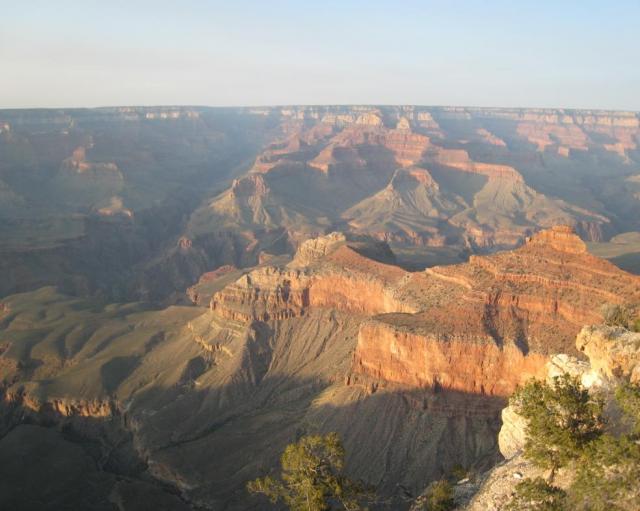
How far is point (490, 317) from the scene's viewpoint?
5797 centimetres

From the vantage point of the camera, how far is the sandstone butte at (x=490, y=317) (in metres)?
54.8

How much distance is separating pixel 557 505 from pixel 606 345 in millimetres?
13195

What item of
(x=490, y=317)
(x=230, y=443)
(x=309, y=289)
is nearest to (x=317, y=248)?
(x=309, y=289)

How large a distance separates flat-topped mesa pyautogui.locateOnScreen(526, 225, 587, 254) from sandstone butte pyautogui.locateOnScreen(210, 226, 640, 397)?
0.09 meters

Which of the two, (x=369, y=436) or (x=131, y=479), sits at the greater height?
(x=369, y=436)

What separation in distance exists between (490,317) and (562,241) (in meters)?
11.2

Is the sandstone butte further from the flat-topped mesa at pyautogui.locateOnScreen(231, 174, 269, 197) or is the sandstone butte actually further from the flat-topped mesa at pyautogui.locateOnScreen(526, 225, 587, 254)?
the flat-topped mesa at pyautogui.locateOnScreen(231, 174, 269, 197)

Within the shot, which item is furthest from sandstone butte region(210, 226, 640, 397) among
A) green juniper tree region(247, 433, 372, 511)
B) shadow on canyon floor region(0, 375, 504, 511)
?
green juniper tree region(247, 433, 372, 511)

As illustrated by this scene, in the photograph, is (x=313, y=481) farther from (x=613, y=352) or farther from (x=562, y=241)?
(x=562, y=241)

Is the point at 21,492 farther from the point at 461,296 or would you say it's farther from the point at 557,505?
the point at 557,505

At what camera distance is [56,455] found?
2448 inches

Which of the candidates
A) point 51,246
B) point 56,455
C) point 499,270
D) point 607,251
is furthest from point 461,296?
point 51,246

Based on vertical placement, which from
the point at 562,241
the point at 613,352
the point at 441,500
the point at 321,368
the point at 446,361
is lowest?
the point at 321,368

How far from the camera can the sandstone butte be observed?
54844 millimetres
